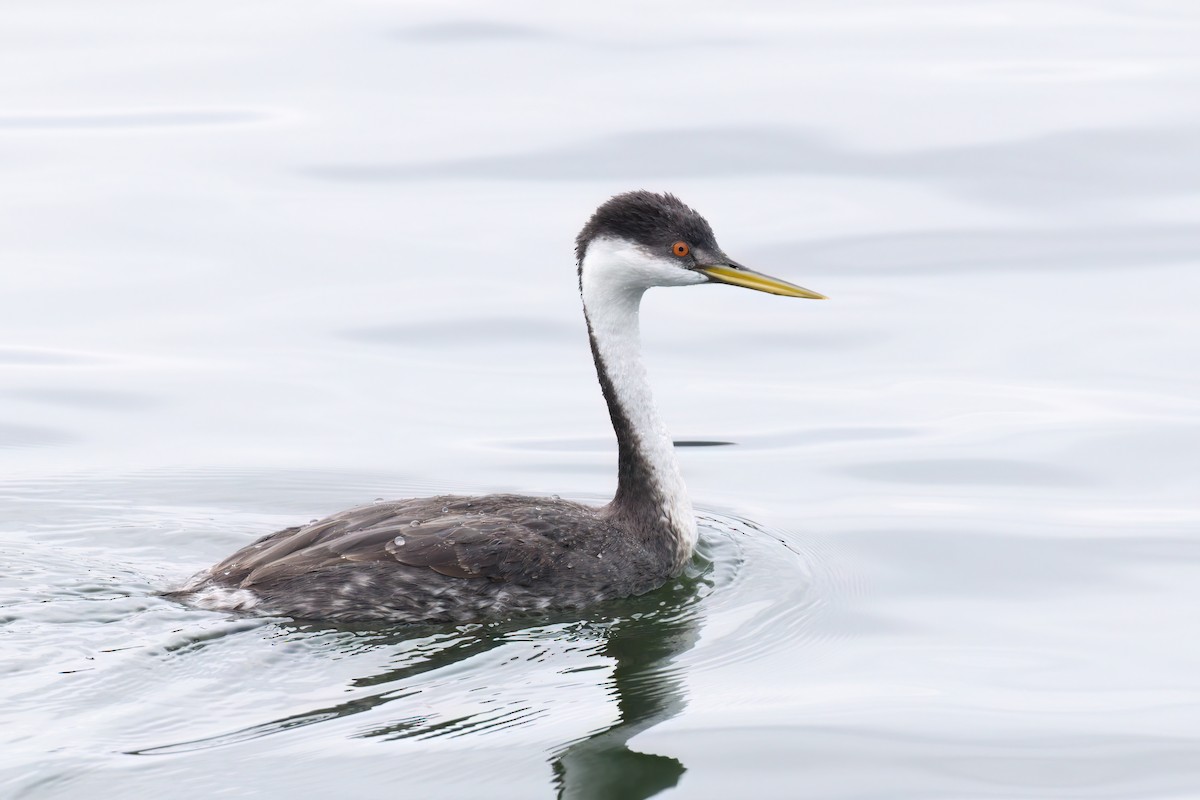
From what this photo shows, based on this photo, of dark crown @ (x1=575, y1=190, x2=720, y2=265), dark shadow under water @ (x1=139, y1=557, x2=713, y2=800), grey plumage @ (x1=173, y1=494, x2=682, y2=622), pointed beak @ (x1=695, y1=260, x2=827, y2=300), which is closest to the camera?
dark shadow under water @ (x1=139, y1=557, x2=713, y2=800)

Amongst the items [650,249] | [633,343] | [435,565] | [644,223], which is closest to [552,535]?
[435,565]

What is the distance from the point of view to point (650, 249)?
9.54m

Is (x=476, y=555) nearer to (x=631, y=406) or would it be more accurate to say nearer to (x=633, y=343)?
(x=631, y=406)

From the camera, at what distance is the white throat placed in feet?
31.4

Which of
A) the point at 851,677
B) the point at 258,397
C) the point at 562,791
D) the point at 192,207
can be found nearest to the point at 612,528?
the point at 851,677

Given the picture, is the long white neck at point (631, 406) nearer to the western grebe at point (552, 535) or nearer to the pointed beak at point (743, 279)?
the western grebe at point (552, 535)

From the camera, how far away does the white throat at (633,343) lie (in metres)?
9.57

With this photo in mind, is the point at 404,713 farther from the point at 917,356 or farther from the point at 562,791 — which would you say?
the point at 917,356

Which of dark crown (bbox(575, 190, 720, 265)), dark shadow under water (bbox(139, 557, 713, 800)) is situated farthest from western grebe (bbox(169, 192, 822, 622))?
dark shadow under water (bbox(139, 557, 713, 800))

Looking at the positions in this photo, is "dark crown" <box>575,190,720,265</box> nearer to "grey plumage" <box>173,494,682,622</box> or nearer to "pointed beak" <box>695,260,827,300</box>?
"pointed beak" <box>695,260,827,300</box>

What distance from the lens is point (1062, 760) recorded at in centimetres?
752

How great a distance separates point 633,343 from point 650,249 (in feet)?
1.76

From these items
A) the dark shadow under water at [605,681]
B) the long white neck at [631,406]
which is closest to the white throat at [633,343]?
the long white neck at [631,406]

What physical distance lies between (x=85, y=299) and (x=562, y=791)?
27.2 ft
